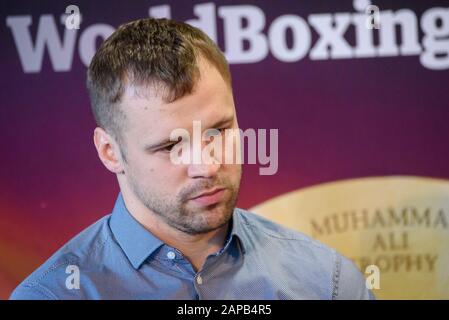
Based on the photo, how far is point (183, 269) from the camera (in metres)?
1.59

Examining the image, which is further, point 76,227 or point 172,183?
point 76,227

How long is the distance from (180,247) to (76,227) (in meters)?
0.68

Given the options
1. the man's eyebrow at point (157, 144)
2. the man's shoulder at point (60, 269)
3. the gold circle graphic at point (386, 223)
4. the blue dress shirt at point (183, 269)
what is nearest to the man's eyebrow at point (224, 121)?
Answer: the man's eyebrow at point (157, 144)

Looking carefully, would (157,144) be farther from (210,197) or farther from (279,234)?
(279,234)

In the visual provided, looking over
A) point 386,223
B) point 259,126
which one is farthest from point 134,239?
point 386,223

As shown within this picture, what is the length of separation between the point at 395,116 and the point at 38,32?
1175mm

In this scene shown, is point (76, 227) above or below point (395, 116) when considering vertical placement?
below

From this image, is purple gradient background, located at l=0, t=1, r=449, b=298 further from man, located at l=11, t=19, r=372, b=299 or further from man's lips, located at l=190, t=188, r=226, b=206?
man's lips, located at l=190, t=188, r=226, b=206

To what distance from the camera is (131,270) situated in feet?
5.21

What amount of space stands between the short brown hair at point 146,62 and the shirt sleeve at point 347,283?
1.85 feet

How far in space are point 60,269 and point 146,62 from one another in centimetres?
53
